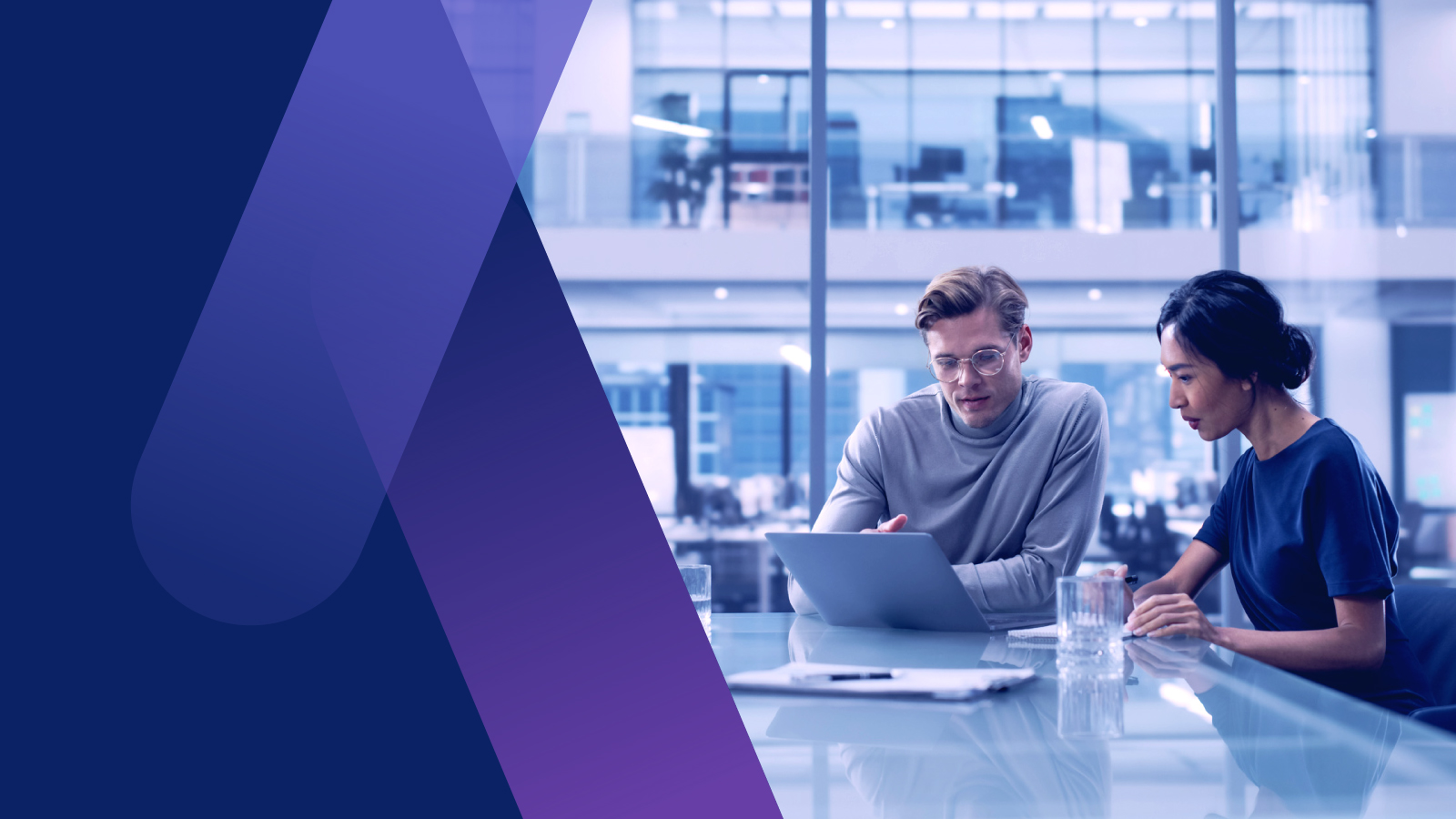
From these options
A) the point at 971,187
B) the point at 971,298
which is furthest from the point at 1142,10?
the point at 971,298

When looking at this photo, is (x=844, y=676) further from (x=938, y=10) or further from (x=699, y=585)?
(x=938, y=10)

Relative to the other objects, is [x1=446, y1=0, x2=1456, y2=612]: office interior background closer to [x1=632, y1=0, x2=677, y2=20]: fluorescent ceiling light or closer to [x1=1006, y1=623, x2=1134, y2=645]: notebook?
[x1=632, y1=0, x2=677, y2=20]: fluorescent ceiling light

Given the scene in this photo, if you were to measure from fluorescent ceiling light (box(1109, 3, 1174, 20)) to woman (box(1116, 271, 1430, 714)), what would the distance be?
7.13 m

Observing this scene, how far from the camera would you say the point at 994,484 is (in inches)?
71.4

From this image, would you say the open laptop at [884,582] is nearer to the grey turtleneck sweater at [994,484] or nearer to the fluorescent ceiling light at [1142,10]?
the grey turtleneck sweater at [994,484]

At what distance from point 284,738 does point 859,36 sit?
677 centimetres

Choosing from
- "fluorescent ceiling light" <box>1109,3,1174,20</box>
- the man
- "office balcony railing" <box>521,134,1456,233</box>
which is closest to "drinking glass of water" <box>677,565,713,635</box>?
the man

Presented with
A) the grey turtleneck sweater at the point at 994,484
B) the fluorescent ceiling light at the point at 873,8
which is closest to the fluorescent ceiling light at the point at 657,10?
the fluorescent ceiling light at the point at 873,8

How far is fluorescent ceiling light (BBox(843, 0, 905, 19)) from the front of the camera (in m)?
7.16

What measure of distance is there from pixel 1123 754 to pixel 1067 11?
27.4 ft

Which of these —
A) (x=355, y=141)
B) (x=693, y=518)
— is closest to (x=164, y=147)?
(x=355, y=141)

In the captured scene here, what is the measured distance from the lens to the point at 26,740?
1233mm

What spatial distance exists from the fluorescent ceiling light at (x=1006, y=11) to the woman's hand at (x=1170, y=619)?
7262mm
